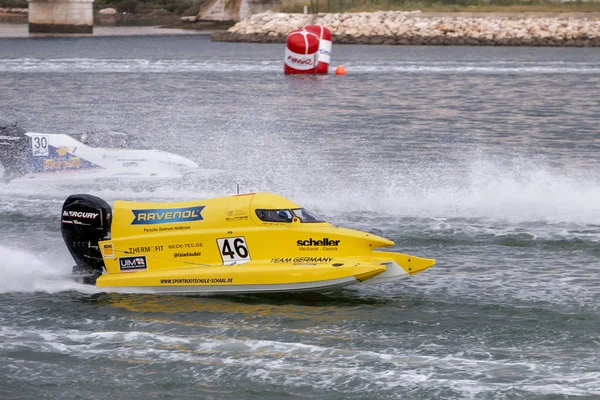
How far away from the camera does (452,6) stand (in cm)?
9525

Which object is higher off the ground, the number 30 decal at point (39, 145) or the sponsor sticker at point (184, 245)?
the sponsor sticker at point (184, 245)

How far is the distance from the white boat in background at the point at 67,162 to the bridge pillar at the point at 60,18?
88640 mm

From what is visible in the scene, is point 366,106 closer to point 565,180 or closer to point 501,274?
point 565,180

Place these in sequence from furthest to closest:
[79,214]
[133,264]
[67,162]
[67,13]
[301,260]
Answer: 1. [67,13]
2. [67,162]
3. [79,214]
4. [133,264]
5. [301,260]

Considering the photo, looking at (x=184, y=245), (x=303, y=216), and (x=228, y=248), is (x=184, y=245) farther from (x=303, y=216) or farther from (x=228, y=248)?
(x=303, y=216)

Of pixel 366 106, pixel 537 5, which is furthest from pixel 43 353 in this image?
pixel 537 5

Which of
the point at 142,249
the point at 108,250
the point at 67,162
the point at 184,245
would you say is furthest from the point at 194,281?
the point at 67,162

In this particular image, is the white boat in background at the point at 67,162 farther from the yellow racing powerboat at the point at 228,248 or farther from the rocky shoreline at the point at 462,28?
the rocky shoreline at the point at 462,28

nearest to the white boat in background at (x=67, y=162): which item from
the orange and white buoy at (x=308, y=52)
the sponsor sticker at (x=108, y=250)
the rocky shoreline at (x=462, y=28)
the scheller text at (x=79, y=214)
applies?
the scheller text at (x=79, y=214)

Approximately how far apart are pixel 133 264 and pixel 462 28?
76638 millimetres

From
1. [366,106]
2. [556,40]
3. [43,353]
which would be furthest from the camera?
[556,40]

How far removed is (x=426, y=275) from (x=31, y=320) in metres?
6.58

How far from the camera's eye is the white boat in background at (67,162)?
2528cm

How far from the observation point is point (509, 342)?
1448cm
